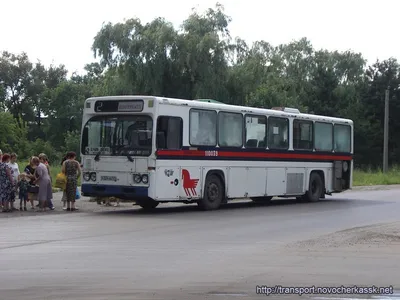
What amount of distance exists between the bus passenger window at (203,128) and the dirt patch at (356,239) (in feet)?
19.9

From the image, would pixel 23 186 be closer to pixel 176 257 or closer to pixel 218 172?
pixel 218 172

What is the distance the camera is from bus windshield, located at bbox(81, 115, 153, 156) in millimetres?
19906

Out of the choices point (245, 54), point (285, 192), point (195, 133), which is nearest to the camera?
point (195, 133)

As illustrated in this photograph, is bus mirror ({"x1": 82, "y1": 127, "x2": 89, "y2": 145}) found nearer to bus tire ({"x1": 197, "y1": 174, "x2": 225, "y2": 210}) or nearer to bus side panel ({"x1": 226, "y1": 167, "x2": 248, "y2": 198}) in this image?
bus tire ({"x1": 197, "y1": 174, "x2": 225, "y2": 210})

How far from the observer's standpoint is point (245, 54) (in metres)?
50.4

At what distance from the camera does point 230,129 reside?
74.0 feet

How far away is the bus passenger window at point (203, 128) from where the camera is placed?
20984mm

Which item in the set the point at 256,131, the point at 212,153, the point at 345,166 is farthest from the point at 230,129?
the point at 345,166

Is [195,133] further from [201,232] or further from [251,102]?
[251,102]

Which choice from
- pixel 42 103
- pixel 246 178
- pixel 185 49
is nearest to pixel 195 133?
pixel 246 178

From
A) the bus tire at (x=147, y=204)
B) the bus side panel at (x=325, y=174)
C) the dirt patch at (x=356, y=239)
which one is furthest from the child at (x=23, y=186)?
the bus side panel at (x=325, y=174)

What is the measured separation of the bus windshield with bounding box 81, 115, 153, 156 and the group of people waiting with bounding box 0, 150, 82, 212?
829mm

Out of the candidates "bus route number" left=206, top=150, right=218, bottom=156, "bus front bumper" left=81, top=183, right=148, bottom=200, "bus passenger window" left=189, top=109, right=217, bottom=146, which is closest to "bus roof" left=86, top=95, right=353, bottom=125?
"bus passenger window" left=189, top=109, right=217, bottom=146

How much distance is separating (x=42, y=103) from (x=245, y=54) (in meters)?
43.9
